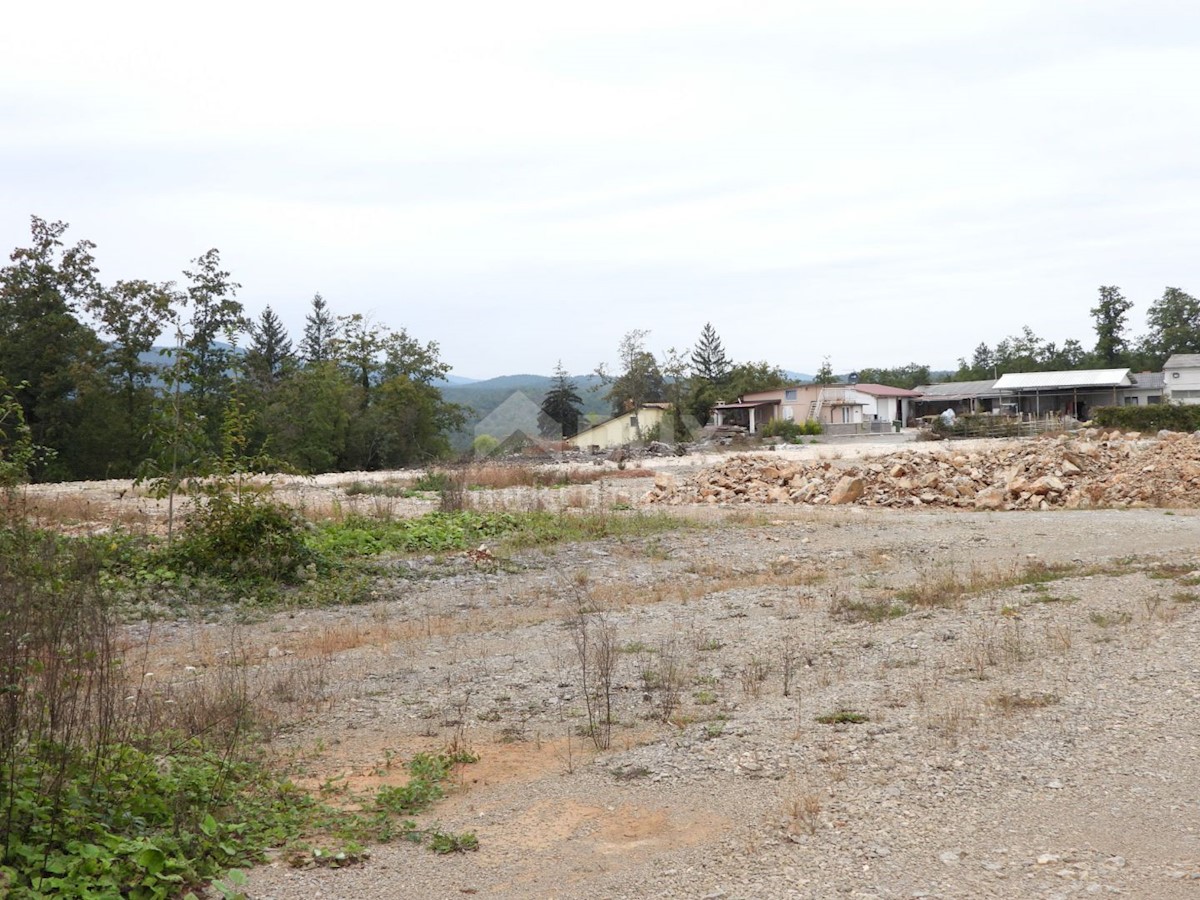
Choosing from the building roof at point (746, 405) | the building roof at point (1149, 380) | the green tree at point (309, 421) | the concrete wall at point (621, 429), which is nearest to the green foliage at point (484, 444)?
the green tree at point (309, 421)

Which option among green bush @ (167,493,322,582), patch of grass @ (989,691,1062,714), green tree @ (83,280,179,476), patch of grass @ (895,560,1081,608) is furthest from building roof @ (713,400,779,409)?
patch of grass @ (989,691,1062,714)

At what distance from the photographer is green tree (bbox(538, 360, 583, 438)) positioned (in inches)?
3403

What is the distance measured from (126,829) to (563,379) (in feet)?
297

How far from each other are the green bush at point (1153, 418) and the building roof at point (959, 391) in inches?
1098

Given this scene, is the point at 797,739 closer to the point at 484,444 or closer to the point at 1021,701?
the point at 1021,701

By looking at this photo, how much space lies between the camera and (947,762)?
5805 mm

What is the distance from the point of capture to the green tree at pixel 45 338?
39.4 metres

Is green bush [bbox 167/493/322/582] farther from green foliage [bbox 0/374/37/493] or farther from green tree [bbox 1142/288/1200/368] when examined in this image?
green tree [bbox 1142/288/1200/368]

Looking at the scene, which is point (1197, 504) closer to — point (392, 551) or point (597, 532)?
point (597, 532)

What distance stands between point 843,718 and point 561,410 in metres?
84.6

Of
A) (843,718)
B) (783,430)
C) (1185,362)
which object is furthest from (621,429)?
(843,718)

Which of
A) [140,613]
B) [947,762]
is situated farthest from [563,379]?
[947,762]

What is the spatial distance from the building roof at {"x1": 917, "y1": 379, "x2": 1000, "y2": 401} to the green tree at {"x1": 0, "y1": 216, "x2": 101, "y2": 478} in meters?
61.7

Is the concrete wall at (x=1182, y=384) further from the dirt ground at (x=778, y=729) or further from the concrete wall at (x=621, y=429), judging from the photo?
the dirt ground at (x=778, y=729)
